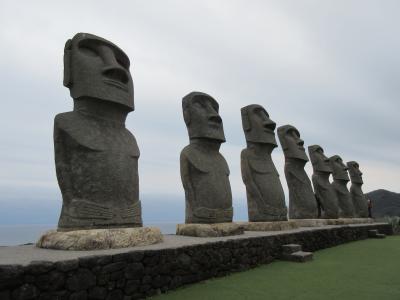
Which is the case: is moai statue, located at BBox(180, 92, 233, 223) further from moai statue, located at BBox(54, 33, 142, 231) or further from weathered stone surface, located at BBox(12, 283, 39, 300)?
weathered stone surface, located at BBox(12, 283, 39, 300)

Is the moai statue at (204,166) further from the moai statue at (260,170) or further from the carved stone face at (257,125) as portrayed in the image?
Answer: the carved stone face at (257,125)

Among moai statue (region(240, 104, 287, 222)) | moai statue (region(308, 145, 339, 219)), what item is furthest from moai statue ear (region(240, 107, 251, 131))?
moai statue (region(308, 145, 339, 219))

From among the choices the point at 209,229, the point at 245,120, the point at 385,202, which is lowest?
the point at 209,229

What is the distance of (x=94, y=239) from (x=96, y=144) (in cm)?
163

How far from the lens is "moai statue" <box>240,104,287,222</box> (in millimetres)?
10914

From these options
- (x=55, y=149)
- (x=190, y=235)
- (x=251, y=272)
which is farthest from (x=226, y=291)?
(x=55, y=149)

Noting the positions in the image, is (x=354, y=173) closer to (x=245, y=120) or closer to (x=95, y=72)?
(x=245, y=120)

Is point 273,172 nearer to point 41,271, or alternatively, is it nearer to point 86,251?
point 86,251

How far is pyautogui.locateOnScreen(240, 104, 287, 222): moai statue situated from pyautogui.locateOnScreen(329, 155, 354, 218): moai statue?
7.11 meters

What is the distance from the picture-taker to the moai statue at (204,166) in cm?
890

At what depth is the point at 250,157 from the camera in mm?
11375

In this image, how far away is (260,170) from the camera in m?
11.2

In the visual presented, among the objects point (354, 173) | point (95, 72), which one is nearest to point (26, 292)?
point (95, 72)

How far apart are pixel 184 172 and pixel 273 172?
3.47 m
